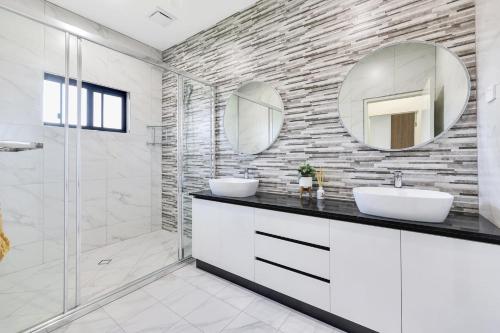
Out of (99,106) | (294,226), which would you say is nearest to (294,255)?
(294,226)

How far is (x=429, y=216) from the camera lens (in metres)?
1.23

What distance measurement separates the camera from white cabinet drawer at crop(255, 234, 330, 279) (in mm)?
1560

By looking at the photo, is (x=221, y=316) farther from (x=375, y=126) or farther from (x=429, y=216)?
(x=375, y=126)

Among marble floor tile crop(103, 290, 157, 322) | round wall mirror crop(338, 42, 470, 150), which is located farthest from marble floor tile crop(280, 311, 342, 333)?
round wall mirror crop(338, 42, 470, 150)

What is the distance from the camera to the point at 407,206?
126cm

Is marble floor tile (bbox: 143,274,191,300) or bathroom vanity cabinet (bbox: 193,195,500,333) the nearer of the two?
bathroom vanity cabinet (bbox: 193,195,500,333)

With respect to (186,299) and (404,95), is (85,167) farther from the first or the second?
(404,95)

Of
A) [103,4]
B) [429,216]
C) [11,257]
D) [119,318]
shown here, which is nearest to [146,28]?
[103,4]

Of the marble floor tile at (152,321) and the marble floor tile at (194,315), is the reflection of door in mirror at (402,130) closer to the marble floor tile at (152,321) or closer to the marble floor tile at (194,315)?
the marble floor tile at (194,315)

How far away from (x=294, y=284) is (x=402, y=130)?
4.73ft

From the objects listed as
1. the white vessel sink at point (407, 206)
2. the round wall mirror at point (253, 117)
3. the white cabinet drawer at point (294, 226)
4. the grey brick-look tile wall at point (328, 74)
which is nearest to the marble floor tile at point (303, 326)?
the white cabinet drawer at point (294, 226)

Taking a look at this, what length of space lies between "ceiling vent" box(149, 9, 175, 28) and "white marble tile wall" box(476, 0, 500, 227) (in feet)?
9.29

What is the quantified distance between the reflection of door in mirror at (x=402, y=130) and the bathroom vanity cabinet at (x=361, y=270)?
2.44 ft

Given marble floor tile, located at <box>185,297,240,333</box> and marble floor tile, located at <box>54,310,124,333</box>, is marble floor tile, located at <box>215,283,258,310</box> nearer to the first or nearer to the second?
marble floor tile, located at <box>185,297,240,333</box>
